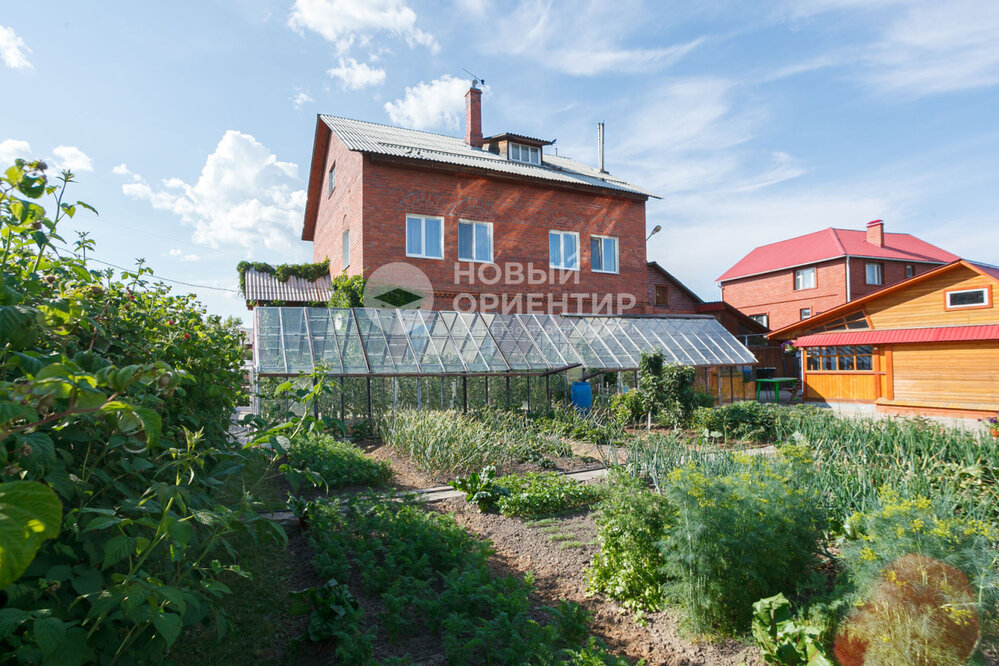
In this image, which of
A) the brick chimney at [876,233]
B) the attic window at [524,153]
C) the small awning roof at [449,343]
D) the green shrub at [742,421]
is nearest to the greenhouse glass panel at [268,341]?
the small awning roof at [449,343]

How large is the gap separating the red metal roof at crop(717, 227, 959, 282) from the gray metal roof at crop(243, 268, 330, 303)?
2673cm

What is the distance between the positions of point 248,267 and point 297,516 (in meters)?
17.4

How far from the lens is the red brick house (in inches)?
681

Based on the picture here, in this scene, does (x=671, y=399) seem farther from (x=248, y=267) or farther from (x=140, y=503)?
(x=248, y=267)

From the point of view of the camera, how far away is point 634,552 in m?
4.38

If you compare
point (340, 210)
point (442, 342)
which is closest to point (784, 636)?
point (442, 342)

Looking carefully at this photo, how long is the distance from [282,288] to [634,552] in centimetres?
1919

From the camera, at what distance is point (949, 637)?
2.90 m

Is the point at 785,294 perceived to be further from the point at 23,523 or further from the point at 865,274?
the point at 23,523

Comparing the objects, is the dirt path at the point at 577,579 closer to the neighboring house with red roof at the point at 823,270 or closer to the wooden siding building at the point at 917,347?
the wooden siding building at the point at 917,347

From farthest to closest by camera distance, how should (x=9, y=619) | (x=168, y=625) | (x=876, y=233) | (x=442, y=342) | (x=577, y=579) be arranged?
(x=876, y=233) < (x=442, y=342) < (x=577, y=579) < (x=168, y=625) < (x=9, y=619)

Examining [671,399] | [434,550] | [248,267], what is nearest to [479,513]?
[434,550]

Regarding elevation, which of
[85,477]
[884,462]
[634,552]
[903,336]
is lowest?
[634,552]

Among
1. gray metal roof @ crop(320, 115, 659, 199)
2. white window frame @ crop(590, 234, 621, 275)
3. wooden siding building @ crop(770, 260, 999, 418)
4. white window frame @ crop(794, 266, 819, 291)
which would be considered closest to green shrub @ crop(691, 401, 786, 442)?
white window frame @ crop(590, 234, 621, 275)
